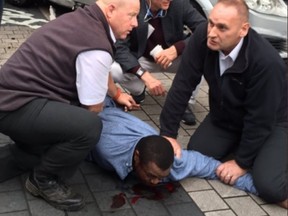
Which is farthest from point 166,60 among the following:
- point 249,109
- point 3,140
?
point 3,140

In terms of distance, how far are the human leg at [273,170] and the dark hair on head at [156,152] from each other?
688 mm

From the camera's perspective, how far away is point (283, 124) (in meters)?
3.31

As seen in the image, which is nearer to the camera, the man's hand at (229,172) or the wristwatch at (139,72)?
the man's hand at (229,172)

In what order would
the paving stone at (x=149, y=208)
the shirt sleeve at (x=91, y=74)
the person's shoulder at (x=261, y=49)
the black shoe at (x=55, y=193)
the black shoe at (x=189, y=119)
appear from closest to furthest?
the shirt sleeve at (x=91, y=74) < the black shoe at (x=55, y=193) < the paving stone at (x=149, y=208) < the person's shoulder at (x=261, y=49) < the black shoe at (x=189, y=119)

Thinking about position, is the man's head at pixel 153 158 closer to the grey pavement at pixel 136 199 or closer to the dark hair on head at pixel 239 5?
the grey pavement at pixel 136 199

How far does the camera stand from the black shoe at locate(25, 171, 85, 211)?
8.74 feet

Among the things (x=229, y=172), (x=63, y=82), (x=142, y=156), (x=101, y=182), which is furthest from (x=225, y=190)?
(x=63, y=82)

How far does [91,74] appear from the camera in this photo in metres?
2.41

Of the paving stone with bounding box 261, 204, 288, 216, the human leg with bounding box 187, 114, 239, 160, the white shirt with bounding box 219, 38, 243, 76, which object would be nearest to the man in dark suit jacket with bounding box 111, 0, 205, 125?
the human leg with bounding box 187, 114, 239, 160

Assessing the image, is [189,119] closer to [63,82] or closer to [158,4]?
[158,4]

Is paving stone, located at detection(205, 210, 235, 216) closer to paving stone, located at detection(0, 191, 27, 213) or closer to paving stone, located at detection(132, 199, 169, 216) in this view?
paving stone, located at detection(132, 199, 169, 216)

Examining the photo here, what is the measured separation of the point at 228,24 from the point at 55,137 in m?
1.30

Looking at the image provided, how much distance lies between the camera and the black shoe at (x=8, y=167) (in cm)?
287

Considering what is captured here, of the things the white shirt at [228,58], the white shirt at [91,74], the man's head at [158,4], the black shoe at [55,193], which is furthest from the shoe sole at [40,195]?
the man's head at [158,4]
